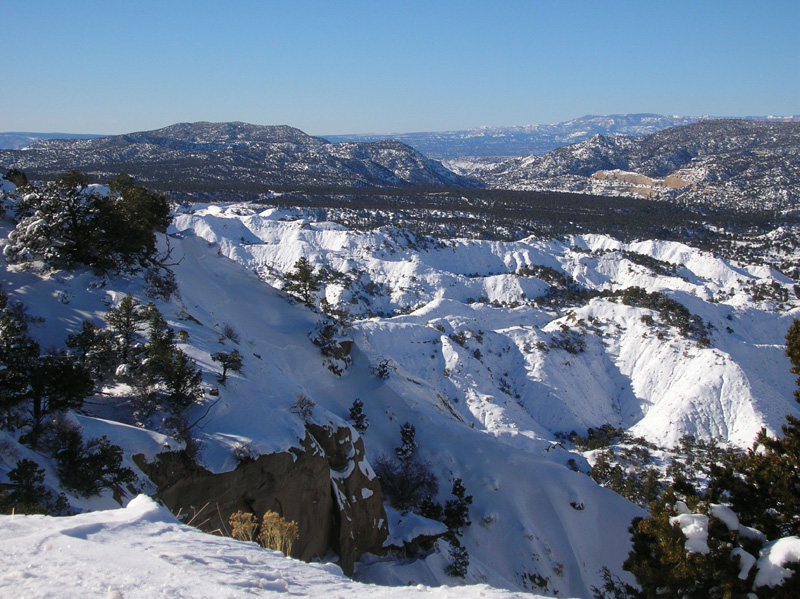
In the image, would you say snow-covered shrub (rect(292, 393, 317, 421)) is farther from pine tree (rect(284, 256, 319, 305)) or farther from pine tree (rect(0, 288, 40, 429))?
pine tree (rect(284, 256, 319, 305))

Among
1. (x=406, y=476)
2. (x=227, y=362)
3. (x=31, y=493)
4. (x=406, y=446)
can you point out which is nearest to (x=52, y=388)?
(x=31, y=493)

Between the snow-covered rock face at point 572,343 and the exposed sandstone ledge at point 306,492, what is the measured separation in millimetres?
13435

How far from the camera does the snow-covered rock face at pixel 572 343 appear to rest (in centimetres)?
4925

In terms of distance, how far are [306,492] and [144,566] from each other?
489 inches

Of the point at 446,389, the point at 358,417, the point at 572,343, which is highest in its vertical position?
the point at 358,417

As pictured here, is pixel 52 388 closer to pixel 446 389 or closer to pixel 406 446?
pixel 406 446

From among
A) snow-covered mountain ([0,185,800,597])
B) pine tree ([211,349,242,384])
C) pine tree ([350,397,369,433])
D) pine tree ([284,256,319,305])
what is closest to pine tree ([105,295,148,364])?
snow-covered mountain ([0,185,800,597])

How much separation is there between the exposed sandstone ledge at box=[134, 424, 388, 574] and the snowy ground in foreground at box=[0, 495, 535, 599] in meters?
4.55

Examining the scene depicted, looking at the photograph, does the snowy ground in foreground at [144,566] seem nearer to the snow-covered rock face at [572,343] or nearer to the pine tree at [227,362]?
the pine tree at [227,362]

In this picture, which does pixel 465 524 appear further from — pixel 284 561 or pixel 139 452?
pixel 284 561

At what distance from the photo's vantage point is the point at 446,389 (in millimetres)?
51594

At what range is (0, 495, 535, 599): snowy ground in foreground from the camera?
489 centimetres

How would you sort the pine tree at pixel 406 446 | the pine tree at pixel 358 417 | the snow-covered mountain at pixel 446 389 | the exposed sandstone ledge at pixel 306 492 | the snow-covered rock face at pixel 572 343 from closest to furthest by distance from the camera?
the exposed sandstone ledge at pixel 306 492 < the snow-covered mountain at pixel 446 389 < the pine tree at pixel 358 417 < the pine tree at pixel 406 446 < the snow-covered rock face at pixel 572 343

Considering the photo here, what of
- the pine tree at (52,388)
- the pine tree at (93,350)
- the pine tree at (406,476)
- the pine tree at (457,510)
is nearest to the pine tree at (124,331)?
the pine tree at (93,350)
